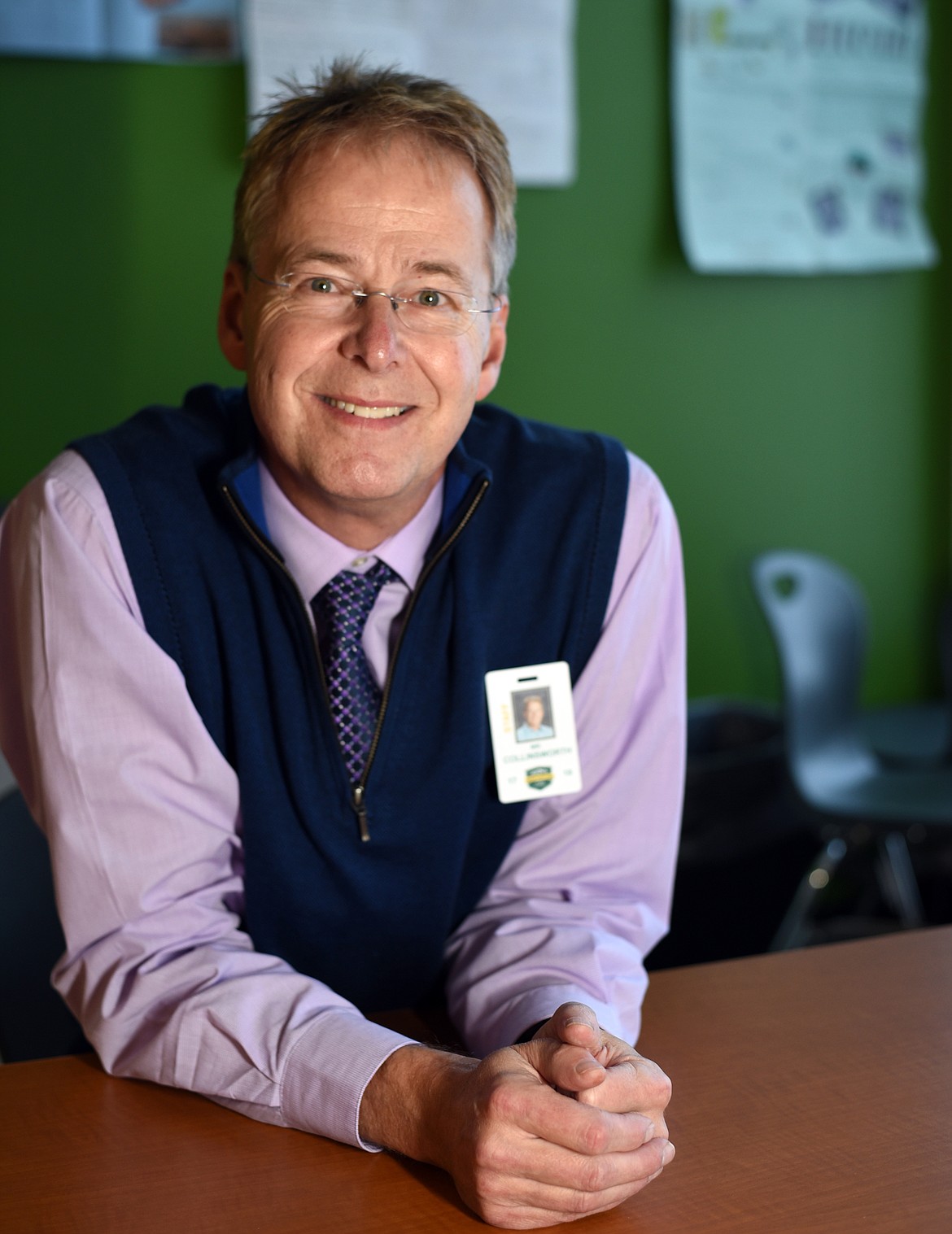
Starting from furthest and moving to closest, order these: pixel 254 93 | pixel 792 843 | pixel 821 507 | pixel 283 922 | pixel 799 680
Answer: pixel 821 507 → pixel 792 843 → pixel 799 680 → pixel 254 93 → pixel 283 922

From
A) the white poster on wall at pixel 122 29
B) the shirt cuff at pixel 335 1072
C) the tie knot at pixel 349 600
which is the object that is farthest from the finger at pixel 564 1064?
the white poster on wall at pixel 122 29

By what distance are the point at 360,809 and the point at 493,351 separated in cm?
56

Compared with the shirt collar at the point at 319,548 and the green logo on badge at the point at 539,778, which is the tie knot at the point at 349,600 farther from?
the green logo on badge at the point at 539,778

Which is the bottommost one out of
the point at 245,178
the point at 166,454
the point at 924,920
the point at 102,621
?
the point at 924,920

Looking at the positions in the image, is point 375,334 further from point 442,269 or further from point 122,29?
point 122,29

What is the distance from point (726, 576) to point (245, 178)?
2.21m

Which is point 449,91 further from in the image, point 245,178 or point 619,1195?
point 619,1195

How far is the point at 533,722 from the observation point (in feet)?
4.59

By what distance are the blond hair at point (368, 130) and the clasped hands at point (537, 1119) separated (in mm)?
830

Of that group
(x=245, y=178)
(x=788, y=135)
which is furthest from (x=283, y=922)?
(x=788, y=135)

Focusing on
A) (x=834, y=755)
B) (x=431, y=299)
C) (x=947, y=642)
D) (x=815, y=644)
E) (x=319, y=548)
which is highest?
(x=431, y=299)

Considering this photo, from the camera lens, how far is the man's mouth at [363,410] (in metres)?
1.33

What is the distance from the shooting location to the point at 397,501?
1.40 m

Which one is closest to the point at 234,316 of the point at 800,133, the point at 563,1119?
the point at 563,1119
